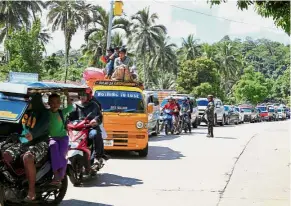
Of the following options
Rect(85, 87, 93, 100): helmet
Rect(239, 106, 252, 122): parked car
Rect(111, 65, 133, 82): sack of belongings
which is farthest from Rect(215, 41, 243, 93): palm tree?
Rect(85, 87, 93, 100): helmet

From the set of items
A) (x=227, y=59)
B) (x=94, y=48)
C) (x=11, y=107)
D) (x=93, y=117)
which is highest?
(x=227, y=59)

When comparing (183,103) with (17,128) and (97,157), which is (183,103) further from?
(17,128)

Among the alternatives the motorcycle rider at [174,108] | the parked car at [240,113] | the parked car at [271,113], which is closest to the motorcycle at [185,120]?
the motorcycle rider at [174,108]

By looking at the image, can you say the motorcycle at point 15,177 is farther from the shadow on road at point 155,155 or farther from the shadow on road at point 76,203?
the shadow on road at point 155,155

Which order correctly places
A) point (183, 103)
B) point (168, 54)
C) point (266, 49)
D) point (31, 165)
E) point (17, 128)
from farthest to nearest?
point (266, 49), point (168, 54), point (183, 103), point (17, 128), point (31, 165)

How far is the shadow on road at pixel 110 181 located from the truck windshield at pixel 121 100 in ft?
11.6

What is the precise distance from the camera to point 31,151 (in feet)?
19.3

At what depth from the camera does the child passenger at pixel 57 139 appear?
6.28 meters

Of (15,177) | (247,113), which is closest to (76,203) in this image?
(15,177)

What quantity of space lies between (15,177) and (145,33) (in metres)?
54.0

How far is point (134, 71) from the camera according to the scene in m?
14.5

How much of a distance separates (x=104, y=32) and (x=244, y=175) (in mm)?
40802

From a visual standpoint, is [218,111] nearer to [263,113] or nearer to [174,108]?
[174,108]

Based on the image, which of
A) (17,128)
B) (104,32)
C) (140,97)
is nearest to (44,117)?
(17,128)
